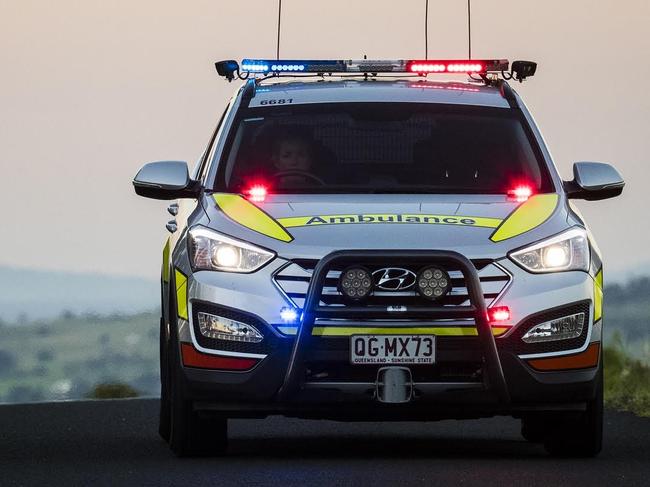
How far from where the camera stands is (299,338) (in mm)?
10664

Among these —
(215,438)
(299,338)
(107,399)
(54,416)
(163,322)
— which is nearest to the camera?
(299,338)

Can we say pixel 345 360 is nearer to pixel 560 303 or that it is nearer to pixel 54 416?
pixel 560 303

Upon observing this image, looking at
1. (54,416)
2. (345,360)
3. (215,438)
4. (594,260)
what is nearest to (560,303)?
(594,260)

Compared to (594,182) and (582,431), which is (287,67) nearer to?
(594,182)

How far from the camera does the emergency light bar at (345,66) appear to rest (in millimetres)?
12984

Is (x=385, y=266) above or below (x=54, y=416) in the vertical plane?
above

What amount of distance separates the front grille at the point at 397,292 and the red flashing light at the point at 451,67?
8.26 ft

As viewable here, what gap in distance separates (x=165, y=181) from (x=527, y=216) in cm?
203

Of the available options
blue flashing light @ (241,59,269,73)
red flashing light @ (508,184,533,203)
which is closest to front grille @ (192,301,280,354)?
red flashing light @ (508,184,533,203)

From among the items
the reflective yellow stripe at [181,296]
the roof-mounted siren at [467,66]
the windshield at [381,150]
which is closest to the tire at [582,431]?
the windshield at [381,150]

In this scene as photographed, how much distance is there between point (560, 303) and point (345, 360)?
1116 mm

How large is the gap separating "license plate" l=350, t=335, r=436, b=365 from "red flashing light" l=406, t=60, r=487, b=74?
2770mm

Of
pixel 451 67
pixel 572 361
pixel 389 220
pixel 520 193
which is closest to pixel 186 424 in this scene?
pixel 389 220

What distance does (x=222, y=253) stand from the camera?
10.9 m
